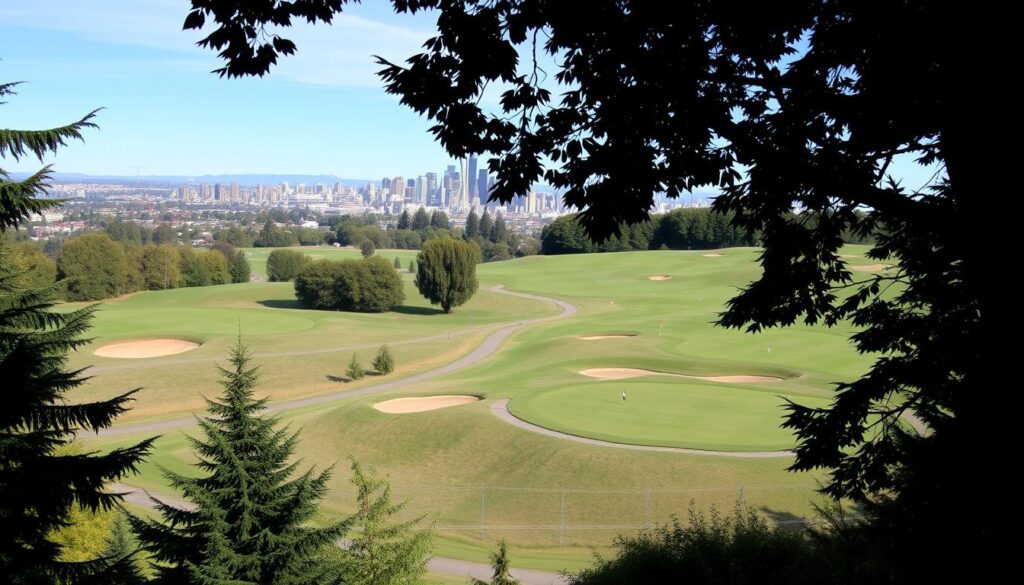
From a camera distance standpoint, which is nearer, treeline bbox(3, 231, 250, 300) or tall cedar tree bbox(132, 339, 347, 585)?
tall cedar tree bbox(132, 339, 347, 585)

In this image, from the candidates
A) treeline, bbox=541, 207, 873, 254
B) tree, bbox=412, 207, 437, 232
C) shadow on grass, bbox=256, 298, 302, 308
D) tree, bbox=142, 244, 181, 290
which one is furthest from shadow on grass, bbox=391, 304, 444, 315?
tree, bbox=412, 207, 437, 232

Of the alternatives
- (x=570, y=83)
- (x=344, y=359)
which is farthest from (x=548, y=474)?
(x=344, y=359)

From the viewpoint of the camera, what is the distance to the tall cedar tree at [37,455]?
25.5 ft

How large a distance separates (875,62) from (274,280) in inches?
3904

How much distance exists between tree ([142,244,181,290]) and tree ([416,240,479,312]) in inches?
1555

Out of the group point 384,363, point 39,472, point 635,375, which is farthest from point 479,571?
point 384,363

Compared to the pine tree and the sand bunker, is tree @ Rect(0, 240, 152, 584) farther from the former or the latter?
the sand bunker

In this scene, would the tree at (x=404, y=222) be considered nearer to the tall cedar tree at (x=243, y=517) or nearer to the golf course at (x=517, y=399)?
the golf course at (x=517, y=399)

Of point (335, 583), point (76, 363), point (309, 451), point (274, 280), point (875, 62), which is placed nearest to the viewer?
point (875, 62)

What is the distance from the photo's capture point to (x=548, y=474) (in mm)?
23375

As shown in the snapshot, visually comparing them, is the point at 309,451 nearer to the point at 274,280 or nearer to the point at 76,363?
the point at 76,363

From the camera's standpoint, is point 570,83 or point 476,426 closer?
point 570,83

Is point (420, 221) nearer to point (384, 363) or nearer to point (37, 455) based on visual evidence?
point (384, 363)

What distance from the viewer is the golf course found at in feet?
71.4
